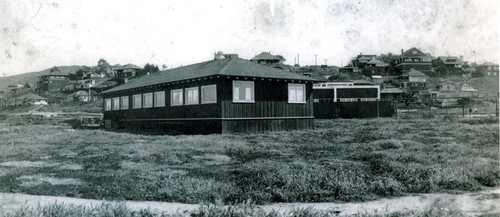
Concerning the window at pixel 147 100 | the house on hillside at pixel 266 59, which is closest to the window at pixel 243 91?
the window at pixel 147 100

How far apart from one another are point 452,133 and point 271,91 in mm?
9637

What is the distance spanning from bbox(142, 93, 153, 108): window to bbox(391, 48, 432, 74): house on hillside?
8340cm

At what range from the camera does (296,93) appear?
82.3 feet

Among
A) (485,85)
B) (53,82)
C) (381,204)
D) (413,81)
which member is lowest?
(381,204)

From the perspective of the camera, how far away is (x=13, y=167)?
11.5 metres

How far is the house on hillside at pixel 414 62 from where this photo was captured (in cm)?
10138

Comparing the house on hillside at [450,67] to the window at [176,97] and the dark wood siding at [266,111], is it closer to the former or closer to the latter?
the dark wood siding at [266,111]

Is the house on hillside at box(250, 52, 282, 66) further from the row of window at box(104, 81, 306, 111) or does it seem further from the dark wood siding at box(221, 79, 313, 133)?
the dark wood siding at box(221, 79, 313, 133)

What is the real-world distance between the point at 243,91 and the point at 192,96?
3.44 meters

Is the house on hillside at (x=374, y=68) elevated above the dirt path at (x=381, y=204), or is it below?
above

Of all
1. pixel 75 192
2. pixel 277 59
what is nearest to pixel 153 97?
pixel 75 192

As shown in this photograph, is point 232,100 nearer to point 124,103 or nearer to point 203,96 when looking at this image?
point 203,96

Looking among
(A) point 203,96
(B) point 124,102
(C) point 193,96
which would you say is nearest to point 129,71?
(B) point 124,102

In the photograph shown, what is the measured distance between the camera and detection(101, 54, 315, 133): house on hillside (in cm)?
2200
